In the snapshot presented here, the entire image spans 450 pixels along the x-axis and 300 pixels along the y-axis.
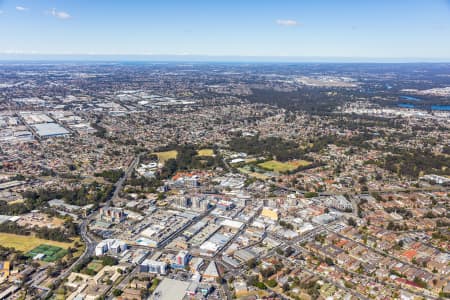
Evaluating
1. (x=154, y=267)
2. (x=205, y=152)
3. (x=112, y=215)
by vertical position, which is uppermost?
(x=205, y=152)

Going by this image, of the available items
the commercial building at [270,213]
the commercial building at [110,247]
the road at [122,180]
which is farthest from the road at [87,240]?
the commercial building at [270,213]

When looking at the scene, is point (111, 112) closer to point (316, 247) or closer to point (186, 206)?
point (186, 206)

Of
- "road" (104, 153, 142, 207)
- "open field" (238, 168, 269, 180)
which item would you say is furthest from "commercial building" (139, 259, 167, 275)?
"open field" (238, 168, 269, 180)

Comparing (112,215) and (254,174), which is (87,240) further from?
(254,174)

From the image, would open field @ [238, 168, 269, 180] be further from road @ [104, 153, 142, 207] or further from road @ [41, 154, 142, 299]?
road @ [41, 154, 142, 299]

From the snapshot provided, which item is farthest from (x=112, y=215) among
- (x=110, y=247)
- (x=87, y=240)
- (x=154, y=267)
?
(x=154, y=267)

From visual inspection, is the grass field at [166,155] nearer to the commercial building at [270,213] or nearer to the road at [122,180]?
the road at [122,180]
